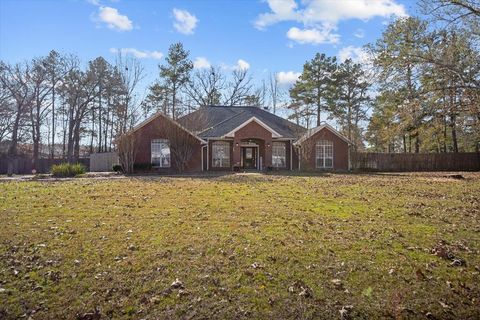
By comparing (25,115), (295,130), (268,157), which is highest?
(25,115)

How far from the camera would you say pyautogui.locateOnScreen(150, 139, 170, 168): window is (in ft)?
96.5

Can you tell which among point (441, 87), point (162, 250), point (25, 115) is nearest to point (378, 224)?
point (162, 250)

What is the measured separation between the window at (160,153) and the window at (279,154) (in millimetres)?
9097

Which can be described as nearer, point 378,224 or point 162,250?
point 162,250

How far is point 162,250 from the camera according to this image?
18.6 ft

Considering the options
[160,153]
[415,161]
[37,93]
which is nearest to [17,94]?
[37,93]

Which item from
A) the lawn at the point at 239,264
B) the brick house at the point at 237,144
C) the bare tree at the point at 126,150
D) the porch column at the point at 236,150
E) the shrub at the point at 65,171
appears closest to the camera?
the lawn at the point at 239,264

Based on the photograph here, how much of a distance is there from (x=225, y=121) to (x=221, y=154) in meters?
3.39

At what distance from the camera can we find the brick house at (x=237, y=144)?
2889 centimetres

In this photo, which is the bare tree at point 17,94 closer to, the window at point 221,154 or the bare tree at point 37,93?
the bare tree at point 37,93

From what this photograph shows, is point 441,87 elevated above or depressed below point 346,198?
above

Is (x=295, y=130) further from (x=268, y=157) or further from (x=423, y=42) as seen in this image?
(x=423, y=42)

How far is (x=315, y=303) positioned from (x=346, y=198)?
24.5 feet

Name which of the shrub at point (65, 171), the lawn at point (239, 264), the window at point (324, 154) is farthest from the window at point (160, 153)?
the lawn at point (239, 264)
